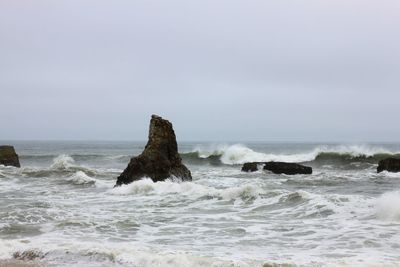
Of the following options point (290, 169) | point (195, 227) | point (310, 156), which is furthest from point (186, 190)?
point (310, 156)

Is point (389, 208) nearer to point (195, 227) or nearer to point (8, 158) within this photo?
point (195, 227)

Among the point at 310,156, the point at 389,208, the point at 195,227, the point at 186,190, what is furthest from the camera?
the point at 310,156

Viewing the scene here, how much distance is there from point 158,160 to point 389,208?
32.1 ft

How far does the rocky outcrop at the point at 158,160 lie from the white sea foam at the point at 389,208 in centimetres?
892

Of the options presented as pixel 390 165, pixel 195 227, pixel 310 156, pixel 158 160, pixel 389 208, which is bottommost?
pixel 310 156

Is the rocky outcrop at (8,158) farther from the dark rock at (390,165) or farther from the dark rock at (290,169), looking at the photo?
the dark rock at (390,165)

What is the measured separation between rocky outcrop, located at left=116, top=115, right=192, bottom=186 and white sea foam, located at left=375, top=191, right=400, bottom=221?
29.3 feet

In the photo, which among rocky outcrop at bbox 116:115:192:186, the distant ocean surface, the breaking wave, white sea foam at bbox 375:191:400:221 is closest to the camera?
the distant ocean surface

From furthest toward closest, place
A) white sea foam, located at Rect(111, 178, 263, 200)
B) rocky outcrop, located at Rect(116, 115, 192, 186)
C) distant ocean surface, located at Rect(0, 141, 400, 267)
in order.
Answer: rocky outcrop, located at Rect(116, 115, 192, 186), white sea foam, located at Rect(111, 178, 263, 200), distant ocean surface, located at Rect(0, 141, 400, 267)

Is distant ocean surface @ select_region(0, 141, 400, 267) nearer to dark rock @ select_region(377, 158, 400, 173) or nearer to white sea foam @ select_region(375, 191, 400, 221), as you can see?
white sea foam @ select_region(375, 191, 400, 221)

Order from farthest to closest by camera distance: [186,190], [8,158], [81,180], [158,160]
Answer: [8,158]
[81,180]
[158,160]
[186,190]

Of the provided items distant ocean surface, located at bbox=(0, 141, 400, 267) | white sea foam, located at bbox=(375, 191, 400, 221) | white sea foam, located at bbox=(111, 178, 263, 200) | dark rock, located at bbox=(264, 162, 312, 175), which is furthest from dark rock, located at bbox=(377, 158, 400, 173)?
white sea foam, located at bbox=(375, 191, 400, 221)

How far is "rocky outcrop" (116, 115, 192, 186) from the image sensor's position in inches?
690

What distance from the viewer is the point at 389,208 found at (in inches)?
403
